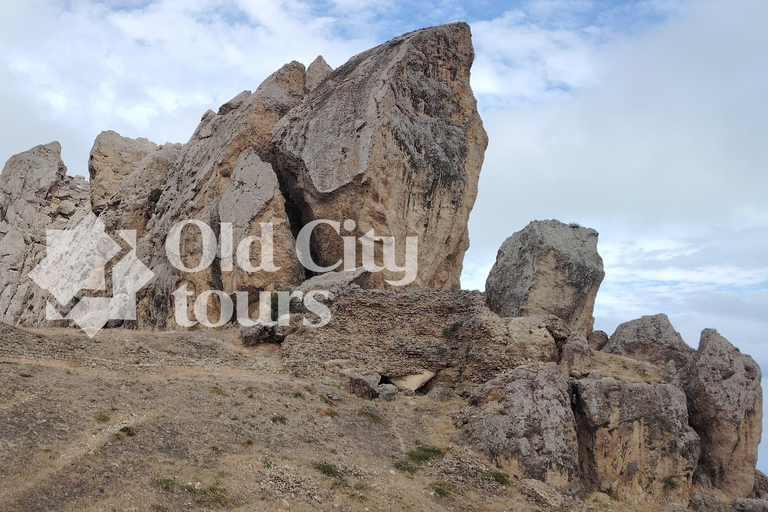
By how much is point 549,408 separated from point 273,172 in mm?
21298

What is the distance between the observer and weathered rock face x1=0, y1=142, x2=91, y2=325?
5344cm

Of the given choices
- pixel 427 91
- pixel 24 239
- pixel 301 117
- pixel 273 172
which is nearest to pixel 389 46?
pixel 427 91

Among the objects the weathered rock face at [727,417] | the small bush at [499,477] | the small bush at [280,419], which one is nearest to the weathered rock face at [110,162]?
the small bush at [280,419]

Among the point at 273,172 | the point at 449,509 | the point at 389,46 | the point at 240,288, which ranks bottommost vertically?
the point at 449,509

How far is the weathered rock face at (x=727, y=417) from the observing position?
1009 inches

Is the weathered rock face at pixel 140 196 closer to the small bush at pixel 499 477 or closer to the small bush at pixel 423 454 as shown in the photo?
the small bush at pixel 423 454

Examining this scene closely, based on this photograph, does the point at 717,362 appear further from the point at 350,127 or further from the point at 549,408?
the point at 350,127

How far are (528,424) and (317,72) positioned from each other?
32450 mm

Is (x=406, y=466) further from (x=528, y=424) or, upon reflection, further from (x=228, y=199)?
(x=228, y=199)

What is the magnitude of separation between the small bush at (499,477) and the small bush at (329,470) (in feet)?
15.3

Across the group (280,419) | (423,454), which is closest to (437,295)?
(423,454)

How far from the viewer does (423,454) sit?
19938 mm

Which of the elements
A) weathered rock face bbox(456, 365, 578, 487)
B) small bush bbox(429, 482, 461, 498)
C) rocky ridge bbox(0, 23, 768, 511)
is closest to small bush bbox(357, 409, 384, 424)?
rocky ridge bbox(0, 23, 768, 511)

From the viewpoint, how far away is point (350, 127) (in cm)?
3556
